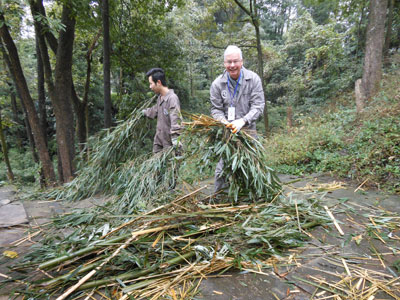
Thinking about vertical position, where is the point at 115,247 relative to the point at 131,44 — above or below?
below

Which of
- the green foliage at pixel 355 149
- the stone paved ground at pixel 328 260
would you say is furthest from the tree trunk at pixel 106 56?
the green foliage at pixel 355 149

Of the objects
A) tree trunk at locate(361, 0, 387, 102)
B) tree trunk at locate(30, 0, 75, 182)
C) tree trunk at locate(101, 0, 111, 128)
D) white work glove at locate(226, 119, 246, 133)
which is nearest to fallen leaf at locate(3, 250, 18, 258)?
white work glove at locate(226, 119, 246, 133)

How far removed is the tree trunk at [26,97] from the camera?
4.66m

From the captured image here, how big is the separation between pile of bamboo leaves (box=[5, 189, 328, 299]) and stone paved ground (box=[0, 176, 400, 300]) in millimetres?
101

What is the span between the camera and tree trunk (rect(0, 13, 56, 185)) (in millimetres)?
4660

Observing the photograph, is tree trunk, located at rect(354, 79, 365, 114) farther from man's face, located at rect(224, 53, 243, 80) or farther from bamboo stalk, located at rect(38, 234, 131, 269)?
bamboo stalk, located at rect(38, 234, 131, 269)

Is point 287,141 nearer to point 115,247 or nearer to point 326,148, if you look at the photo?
point 326,148

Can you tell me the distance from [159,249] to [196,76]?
48.1 feet

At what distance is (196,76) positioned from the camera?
15289mm

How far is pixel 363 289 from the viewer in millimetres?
1406

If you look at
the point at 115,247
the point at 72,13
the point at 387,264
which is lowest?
the point at 387,264

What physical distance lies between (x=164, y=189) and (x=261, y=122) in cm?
1050

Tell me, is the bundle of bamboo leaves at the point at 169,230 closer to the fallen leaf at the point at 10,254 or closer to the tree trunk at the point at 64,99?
the fallen leaf at the point at 10,254

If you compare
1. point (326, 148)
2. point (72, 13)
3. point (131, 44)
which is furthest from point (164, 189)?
point (131, 44)
